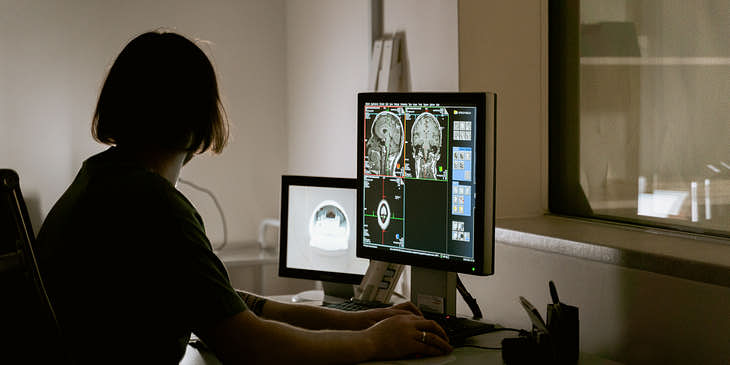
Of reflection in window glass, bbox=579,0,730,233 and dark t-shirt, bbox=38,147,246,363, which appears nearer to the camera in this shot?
dark t-shirt, bbox=38,147,246,363

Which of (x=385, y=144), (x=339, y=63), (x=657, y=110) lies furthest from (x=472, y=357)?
(x=339, y=63)

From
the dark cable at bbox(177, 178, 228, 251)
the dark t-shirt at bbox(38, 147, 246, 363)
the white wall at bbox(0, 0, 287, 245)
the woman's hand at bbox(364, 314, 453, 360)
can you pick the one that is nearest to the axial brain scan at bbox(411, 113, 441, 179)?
the woman's hand at bbox(364, 314, 453, 360)

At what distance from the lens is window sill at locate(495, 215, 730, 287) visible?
4.77ft

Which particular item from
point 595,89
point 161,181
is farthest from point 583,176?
point 161,181

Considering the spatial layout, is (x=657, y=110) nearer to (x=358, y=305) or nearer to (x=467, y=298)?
(x=467, y=298)

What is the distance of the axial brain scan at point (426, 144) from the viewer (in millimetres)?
1713

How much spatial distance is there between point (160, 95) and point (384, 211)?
0.66 m

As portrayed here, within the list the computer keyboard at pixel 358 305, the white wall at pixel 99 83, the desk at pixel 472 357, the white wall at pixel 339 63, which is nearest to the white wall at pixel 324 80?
the white wall at pixel 339 63

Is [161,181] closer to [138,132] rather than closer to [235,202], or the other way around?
[138,132]

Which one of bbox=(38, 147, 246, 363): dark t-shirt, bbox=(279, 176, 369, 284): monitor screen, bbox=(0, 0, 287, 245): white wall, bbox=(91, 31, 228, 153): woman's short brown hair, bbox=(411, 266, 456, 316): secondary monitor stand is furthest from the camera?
bbox=(0, 0, 287, 245): white wall

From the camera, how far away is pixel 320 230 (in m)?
2.31

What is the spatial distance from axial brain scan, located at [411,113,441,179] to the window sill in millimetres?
361

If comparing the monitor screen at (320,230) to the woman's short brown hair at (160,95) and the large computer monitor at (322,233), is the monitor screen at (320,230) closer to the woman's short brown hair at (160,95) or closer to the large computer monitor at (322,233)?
the large computer monitor at (322,233)

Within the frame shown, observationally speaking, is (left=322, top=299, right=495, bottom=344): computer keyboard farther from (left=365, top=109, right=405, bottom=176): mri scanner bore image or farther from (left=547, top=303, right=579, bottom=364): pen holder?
(left=365, top=109, right=405, bottom=176): mri scanner bore image
